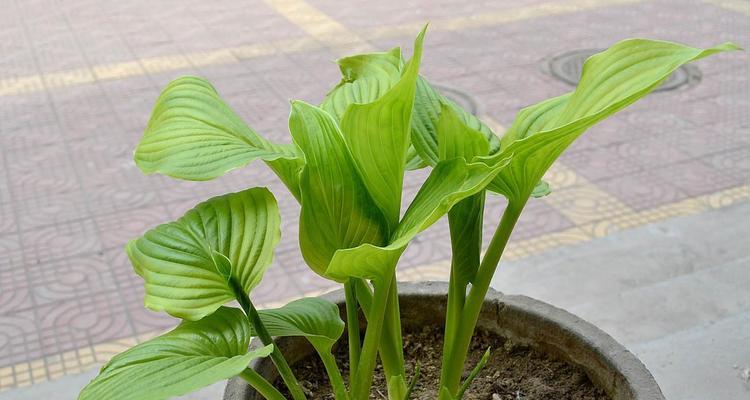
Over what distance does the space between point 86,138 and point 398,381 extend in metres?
2.43

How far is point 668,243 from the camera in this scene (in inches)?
90.3

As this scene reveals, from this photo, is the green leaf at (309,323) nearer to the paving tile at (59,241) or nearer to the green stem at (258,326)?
the green stem at (258,326)

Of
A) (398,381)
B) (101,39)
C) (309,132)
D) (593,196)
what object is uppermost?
(309,132)

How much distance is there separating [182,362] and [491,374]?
499 mm

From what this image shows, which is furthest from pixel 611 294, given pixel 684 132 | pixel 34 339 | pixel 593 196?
pixel 34 339

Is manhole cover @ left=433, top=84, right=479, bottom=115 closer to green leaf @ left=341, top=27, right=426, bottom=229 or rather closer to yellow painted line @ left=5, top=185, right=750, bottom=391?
yellow painted line @ left=5, top=185, right=750, bottom=391

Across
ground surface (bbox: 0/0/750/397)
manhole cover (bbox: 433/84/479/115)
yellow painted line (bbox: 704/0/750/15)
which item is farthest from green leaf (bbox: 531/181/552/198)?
yellow painted line (bbox: 704/0/750/15)

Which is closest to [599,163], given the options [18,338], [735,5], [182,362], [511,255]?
[511,255]

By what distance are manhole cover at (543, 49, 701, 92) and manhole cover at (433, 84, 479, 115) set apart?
1.48 feet

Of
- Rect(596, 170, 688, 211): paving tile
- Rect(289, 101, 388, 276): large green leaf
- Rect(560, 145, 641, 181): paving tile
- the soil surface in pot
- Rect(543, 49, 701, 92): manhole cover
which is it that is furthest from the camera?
Rect(543, 49, 701, 92): manhole cover

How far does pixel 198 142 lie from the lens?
834 millimetres

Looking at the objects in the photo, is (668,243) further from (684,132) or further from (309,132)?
(309,132)

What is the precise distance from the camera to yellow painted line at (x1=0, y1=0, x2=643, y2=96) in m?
3.68

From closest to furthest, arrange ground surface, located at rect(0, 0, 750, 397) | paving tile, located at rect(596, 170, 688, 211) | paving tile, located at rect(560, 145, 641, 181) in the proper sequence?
ground surface, located at rect(0, 0, 750, 397), paving tile, located at rect(596, 170, 688, 211), paving tile, located at rect(560, 145, 641, 181)
